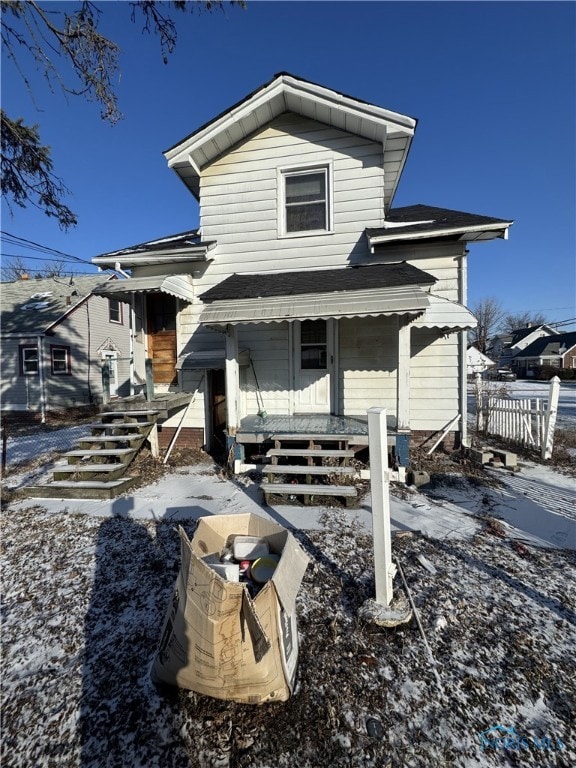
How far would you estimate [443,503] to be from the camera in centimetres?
445

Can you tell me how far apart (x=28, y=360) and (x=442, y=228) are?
1606 centimetres

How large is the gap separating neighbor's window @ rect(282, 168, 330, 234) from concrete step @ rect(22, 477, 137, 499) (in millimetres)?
5676

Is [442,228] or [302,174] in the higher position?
[302,174]

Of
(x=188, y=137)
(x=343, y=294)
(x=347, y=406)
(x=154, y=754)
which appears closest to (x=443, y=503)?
(x=347, y=406)

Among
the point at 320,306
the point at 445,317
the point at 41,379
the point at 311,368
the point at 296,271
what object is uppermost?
the point at 296,271

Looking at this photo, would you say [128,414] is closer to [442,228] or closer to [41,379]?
[442,228]

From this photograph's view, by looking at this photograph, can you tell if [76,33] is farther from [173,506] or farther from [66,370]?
[66,370]

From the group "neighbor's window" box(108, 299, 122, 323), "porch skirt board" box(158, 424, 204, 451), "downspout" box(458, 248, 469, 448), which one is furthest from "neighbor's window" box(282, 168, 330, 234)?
"neighbor's window" box(108, 299, 122, 323)

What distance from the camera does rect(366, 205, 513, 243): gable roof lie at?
5.56m

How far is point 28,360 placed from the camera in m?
13.9

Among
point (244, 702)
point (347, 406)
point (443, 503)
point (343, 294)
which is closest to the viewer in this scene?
point (244, 702)

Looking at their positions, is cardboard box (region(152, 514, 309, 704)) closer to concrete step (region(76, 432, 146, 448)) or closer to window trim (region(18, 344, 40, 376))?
concrete step (region(76, 432, 146, 448))

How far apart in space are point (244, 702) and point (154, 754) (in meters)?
0.46

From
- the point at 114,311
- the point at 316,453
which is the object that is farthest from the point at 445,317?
the point at 114,311
